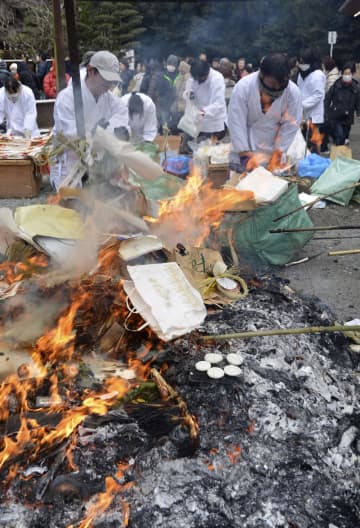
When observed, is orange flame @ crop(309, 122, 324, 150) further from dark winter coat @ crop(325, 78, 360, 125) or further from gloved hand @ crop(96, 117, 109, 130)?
gloved hand @ crop(96, 117, 109, 130)

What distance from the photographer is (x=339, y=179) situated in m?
7.96

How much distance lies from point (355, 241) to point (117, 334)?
3.95 m

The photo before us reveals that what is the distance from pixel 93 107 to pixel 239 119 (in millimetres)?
1792

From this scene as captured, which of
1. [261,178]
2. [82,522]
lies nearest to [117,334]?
[82,522]

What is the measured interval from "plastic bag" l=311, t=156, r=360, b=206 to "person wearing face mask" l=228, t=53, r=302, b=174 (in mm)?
1582

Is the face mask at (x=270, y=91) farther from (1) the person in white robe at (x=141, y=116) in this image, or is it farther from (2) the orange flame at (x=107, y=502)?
(2) the orange flame at (x=107, y=502)

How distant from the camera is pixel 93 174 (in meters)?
5.18

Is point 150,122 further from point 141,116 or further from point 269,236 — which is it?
point 269,236

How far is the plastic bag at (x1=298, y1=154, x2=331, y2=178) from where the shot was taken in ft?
28.3

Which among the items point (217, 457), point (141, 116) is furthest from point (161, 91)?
point (217, 457)

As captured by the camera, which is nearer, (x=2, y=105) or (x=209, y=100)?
(x=209, y=100)

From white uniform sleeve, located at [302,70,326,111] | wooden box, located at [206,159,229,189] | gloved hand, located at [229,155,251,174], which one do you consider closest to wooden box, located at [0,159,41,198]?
wooden box, located at [206,159,229,189]

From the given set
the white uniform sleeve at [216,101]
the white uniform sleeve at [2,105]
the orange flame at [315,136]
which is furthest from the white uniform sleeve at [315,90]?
the white uniform sleeve at [2,105]

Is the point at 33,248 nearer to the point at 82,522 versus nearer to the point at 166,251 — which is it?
the point at 166,251
